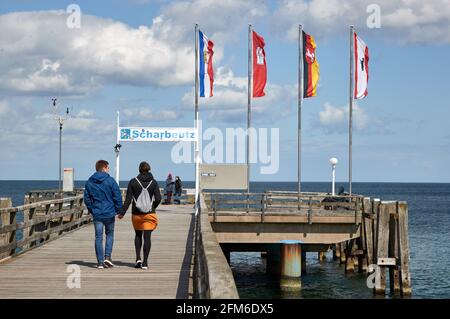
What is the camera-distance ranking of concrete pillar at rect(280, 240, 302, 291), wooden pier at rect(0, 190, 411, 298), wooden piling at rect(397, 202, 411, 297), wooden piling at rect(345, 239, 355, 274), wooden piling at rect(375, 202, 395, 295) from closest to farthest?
wooden pier at rect(0, 190, 411, 298), wooden piling at rect(397, 202, 411, 297), wooden piling at rect(375, 202, 395, 295), concrete pillar at rect(280, 240, 302, 291), wooden piling at rect(345, 239, 355, 274)

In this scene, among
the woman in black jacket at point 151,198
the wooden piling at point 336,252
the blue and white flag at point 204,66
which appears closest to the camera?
the woman in black jacket at point 151,198

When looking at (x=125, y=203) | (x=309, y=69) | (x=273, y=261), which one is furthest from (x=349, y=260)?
(x=125, y=203)

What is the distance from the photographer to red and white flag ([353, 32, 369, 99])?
31984mm

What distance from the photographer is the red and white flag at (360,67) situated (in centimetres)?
3198

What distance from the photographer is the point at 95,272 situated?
1277 centimetres

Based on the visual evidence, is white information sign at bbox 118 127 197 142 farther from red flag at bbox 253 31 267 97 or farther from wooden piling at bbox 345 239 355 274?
wooden piling at bbox 345 239 355 274

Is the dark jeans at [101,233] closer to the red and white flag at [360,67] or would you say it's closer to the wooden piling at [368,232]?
the wooden piling at [368,232]

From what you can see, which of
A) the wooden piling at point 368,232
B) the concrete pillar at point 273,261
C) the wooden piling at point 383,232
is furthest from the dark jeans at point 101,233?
the concrete pillar at point 273,261

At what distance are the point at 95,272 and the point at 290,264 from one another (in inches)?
546

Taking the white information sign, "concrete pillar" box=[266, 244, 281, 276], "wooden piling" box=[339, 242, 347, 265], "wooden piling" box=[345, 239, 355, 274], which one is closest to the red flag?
the white information sign

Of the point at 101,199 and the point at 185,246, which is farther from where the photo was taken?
the point at 185,246

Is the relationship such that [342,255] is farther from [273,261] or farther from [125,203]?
[125,203]
